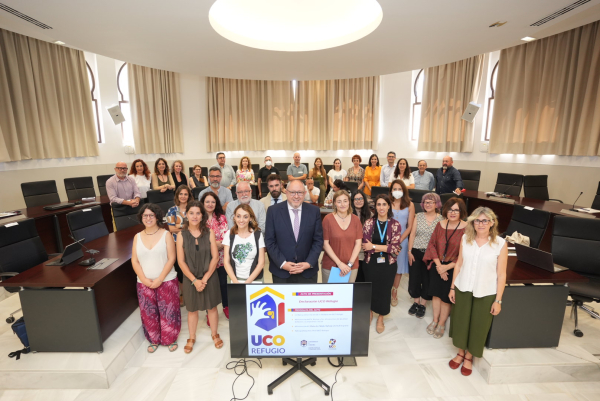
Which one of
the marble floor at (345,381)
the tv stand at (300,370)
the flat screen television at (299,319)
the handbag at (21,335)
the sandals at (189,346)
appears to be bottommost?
the marble floor at (345,381)

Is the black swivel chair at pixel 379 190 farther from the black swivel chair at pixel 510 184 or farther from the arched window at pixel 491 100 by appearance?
the arched window at pixel 491 100

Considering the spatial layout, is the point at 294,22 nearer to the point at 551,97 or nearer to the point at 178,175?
the point at 178,175

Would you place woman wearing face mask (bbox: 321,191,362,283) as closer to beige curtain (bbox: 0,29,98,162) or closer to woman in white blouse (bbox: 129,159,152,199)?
woman in white blouse (bbox: 129,159,152,199)

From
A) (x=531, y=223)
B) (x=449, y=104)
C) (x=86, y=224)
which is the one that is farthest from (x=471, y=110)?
(x=86, y=224)

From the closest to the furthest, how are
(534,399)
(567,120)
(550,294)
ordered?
(534,399) → (550,294) → (567,120)

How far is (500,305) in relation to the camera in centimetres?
238

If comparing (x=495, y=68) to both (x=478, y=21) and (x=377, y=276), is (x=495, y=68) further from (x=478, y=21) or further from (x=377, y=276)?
(x=377, y=276)

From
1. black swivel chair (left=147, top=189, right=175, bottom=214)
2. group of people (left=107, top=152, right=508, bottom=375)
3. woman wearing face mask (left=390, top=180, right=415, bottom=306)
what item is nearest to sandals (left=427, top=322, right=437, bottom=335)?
group of people (left=107, top=152, right=508, bottom=375)

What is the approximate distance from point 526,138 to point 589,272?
426 cm

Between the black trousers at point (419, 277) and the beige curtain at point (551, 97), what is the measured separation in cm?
468

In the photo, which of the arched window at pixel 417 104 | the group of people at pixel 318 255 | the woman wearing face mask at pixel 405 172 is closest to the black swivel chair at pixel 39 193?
the group of people at pixel 318 255

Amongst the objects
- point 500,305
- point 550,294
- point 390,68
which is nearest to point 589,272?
point 550,294

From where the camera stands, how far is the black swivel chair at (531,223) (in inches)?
133

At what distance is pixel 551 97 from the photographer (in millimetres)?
5910
